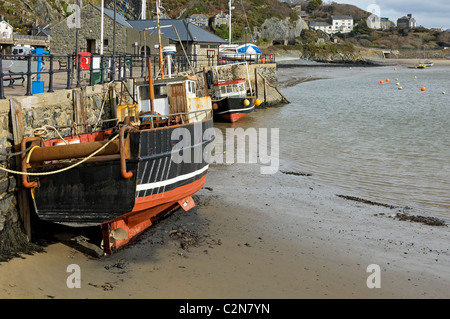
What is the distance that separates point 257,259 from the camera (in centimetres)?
827

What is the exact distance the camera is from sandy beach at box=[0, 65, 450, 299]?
7.15 meters

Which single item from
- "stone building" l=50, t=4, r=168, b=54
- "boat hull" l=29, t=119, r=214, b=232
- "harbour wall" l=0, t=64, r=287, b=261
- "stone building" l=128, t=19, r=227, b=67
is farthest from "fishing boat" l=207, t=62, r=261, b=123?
"boat hull" l=29, t=119, r=214, b=232

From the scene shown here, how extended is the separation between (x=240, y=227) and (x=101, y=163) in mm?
2985

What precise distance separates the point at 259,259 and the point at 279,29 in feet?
382

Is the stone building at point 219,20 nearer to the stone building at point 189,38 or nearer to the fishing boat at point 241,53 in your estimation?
the fishing boat at point 241,53

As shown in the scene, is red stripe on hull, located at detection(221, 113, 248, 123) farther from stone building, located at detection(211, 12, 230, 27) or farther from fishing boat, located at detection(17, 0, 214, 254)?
stone building, located at detection(211, 12, 230, 27)

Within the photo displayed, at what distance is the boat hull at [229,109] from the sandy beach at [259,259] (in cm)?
1452

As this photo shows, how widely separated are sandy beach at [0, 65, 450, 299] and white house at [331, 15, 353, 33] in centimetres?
19231

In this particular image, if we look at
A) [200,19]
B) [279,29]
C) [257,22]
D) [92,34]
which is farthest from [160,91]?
[279,29]

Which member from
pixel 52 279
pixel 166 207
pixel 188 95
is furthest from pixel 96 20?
pixel 52 279

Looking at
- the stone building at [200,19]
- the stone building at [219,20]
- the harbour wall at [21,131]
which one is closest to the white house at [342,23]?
the stone building at [219,20]

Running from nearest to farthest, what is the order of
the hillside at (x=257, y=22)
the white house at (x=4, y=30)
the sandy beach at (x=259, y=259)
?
the sandy beach at (x=259, y=259) → the white house at (x=4, y=30) → the hillside at (x=257, y=22)

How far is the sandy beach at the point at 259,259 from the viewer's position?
7.15m

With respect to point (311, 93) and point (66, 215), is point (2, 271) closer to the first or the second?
point (66, 215)
